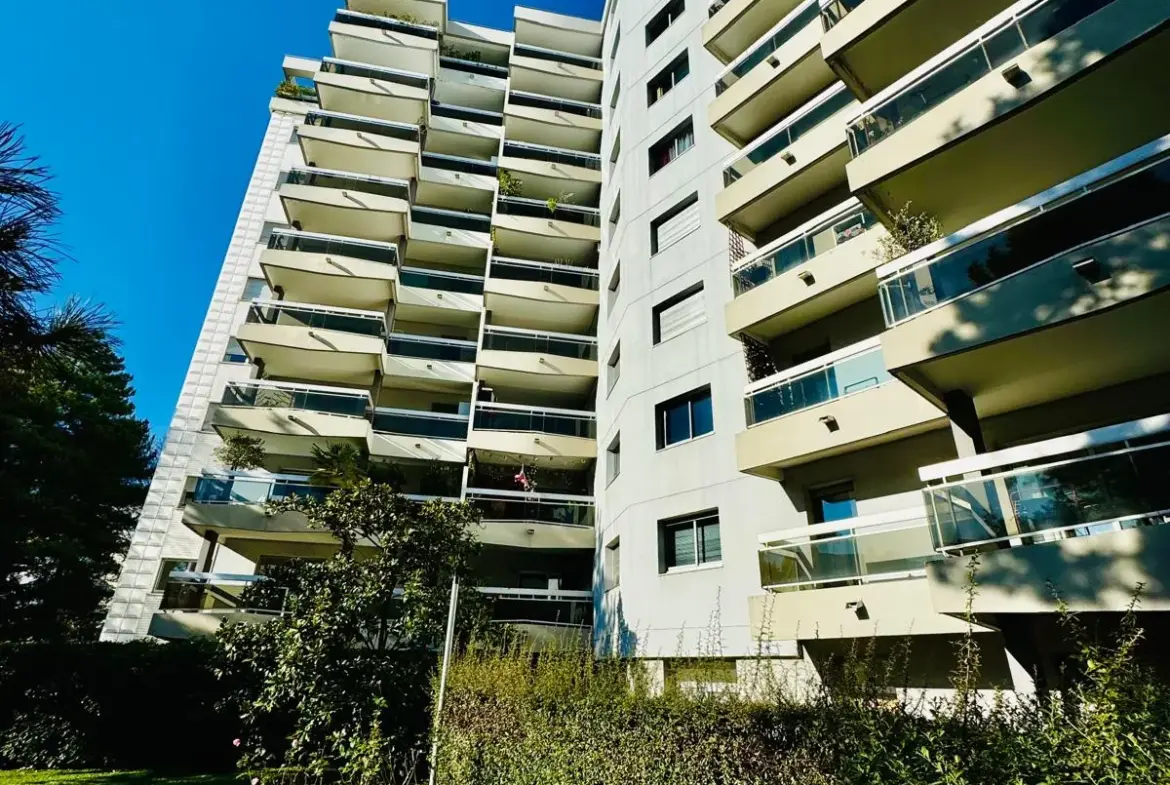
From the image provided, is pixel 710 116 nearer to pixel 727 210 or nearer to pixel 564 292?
pixel 727 210

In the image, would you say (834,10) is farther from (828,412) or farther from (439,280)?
(439,280)

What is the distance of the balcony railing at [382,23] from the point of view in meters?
30.5

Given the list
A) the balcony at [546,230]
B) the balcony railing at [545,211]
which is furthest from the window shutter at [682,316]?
the balcony railing at [545,211]

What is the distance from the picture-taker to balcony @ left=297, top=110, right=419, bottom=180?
26719 millimetres

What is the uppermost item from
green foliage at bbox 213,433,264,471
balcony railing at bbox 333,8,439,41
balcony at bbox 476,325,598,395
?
balcony railing at bbox 333,8,439,41

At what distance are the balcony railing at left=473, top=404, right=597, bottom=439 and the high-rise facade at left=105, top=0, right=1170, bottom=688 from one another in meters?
0.12

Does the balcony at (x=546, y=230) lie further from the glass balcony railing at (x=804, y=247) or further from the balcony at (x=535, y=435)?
the glass balcony railing at (x=804, y=247)

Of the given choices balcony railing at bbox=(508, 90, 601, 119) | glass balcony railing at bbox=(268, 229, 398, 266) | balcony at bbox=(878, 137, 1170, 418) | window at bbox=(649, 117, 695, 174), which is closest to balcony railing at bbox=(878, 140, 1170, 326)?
balcony at bbox=(878, 137, 1170, 418)

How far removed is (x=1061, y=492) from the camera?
6957 millimetres

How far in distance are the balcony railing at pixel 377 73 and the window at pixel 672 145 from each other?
1544 centimetres

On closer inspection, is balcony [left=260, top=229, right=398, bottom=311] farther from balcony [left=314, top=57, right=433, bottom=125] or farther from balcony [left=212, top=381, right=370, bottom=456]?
balcony [left=314, top=57, right=433, bottom=125]

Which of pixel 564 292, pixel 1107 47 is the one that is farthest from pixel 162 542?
pixel 1107 47

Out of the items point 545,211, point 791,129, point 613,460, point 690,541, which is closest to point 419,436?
point 613,460

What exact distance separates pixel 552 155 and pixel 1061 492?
26505mm
